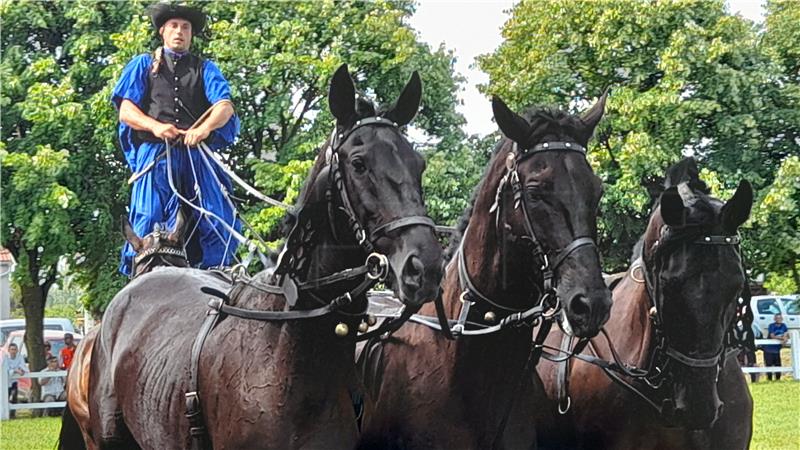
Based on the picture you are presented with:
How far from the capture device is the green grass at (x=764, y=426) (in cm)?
1371

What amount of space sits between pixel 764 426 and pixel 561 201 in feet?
37.1

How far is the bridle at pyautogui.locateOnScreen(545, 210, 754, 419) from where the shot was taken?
603cm

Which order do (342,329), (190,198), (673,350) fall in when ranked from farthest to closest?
(190,198), (673,350), (342,329)

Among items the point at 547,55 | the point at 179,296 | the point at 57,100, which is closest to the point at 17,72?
the point at 57,100

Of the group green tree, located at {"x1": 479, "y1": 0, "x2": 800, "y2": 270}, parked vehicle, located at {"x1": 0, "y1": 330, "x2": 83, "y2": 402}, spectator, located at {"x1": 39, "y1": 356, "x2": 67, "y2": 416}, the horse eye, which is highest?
green tree, located at {"x1": 479, "y1": 0, "x2": 800, "y2": 270}

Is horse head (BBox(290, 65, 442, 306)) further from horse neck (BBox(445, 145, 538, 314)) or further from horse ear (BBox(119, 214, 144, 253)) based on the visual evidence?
horse ear (BBox(119, 214, 144, 253))

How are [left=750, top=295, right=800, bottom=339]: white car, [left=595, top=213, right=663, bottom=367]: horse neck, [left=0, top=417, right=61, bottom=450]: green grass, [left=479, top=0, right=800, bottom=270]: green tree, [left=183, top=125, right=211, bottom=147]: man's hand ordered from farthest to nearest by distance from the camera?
[left=750, top=295, right=800, bottom=339]: white car → [left=479, top=0, right=800, bottom=270]: green tree → [left=0, top=417, right=61, bottom=450]: green grass → [left=183, top=125, right=211, bottom=147]: man's hand → [left=595, top=213, right=663, bottom=367]: horse neck

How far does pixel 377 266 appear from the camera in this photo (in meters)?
4.57

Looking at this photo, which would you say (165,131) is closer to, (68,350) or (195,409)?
(195,409)

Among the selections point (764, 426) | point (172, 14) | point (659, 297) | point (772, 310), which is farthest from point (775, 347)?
point (172, 14)

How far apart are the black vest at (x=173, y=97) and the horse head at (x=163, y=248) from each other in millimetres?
554

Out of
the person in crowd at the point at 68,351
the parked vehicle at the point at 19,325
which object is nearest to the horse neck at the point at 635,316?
the person in crowd at the point at 68,351

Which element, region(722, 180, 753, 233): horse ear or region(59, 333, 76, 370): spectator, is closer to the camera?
region(722, 180, 753, 233): horse ear

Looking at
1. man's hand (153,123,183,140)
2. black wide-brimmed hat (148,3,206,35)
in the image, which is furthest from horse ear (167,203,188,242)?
black wide-brimmed hat (148,3,206,35)
